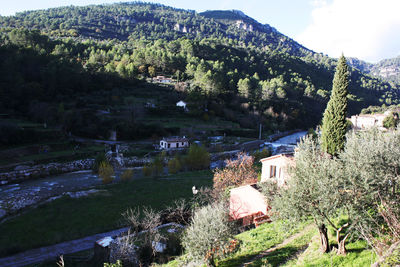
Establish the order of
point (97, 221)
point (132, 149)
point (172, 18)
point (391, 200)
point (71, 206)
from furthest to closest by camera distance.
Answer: point (172, 18) < point (132, 149) < point (71, 206) < point (97, 221) < point (391, 200)

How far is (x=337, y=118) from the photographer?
16.1 meters

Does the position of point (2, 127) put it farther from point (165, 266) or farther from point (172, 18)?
point (172, 18)


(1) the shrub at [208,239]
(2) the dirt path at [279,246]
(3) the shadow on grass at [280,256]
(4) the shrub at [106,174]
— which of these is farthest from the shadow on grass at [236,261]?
(4) the shrub at [106,174]

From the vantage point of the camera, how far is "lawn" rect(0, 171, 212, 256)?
16.4 meters

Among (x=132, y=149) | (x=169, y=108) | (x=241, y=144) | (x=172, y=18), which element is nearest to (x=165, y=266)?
(x=132, y=149)

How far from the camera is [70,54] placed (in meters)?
69.5

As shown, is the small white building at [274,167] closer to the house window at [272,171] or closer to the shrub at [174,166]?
the house window at [272,171]

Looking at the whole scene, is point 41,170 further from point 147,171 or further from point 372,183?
A: point 372,183

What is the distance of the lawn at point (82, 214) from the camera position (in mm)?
16422

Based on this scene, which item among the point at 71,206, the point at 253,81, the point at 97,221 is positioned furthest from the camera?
the point at 253,81

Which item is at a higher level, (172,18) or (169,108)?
(172,18)

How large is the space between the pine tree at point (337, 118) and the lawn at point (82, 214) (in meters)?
11.8

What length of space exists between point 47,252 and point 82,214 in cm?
467

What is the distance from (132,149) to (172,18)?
16413 cm
